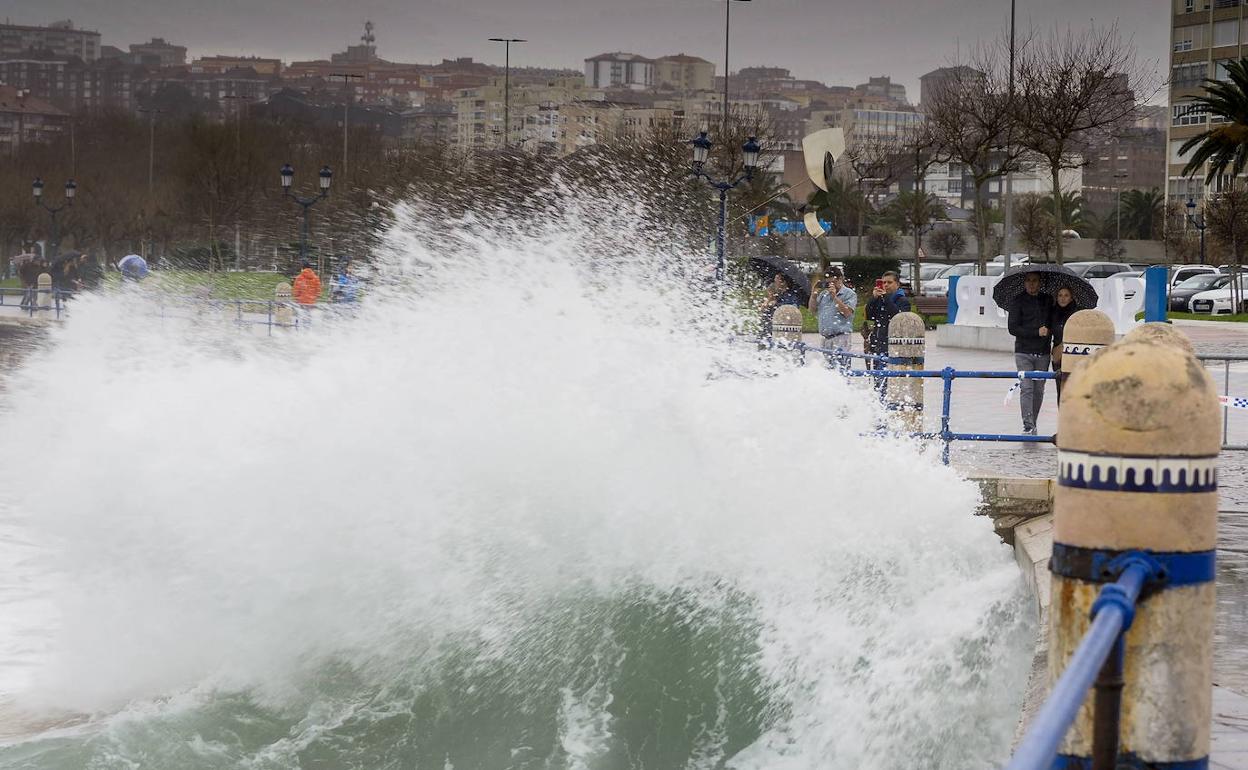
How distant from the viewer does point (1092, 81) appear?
33781 millimetres

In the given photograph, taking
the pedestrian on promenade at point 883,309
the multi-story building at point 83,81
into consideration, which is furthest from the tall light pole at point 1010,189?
the multi-story building at point 83,81

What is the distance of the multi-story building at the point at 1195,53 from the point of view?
3622 inches

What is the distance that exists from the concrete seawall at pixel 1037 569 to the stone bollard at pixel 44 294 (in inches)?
1148

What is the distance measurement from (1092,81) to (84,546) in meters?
30.0

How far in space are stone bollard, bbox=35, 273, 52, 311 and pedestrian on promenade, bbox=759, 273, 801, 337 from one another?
2201cm

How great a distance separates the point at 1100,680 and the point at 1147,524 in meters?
0.37

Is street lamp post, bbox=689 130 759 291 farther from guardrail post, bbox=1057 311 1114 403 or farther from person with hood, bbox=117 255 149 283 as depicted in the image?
person with hood, bbox=117 255 149 283

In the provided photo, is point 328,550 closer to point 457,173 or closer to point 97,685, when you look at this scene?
point 97,685

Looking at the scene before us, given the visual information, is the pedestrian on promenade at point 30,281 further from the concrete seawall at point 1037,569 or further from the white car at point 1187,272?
the white car at point 1187,272

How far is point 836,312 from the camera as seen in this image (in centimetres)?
1505

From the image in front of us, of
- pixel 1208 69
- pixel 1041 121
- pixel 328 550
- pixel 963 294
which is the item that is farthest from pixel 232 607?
pixel 1208 69

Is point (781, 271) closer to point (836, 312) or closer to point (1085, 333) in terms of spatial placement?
point (836, 312)

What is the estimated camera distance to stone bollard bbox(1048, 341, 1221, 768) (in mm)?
3199

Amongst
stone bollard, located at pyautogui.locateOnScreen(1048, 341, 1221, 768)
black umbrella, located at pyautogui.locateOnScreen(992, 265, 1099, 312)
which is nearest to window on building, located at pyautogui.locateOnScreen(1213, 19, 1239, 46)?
black umbrella, located at pyautogui.locateOnScreen(992, 265, 1099, 312)
